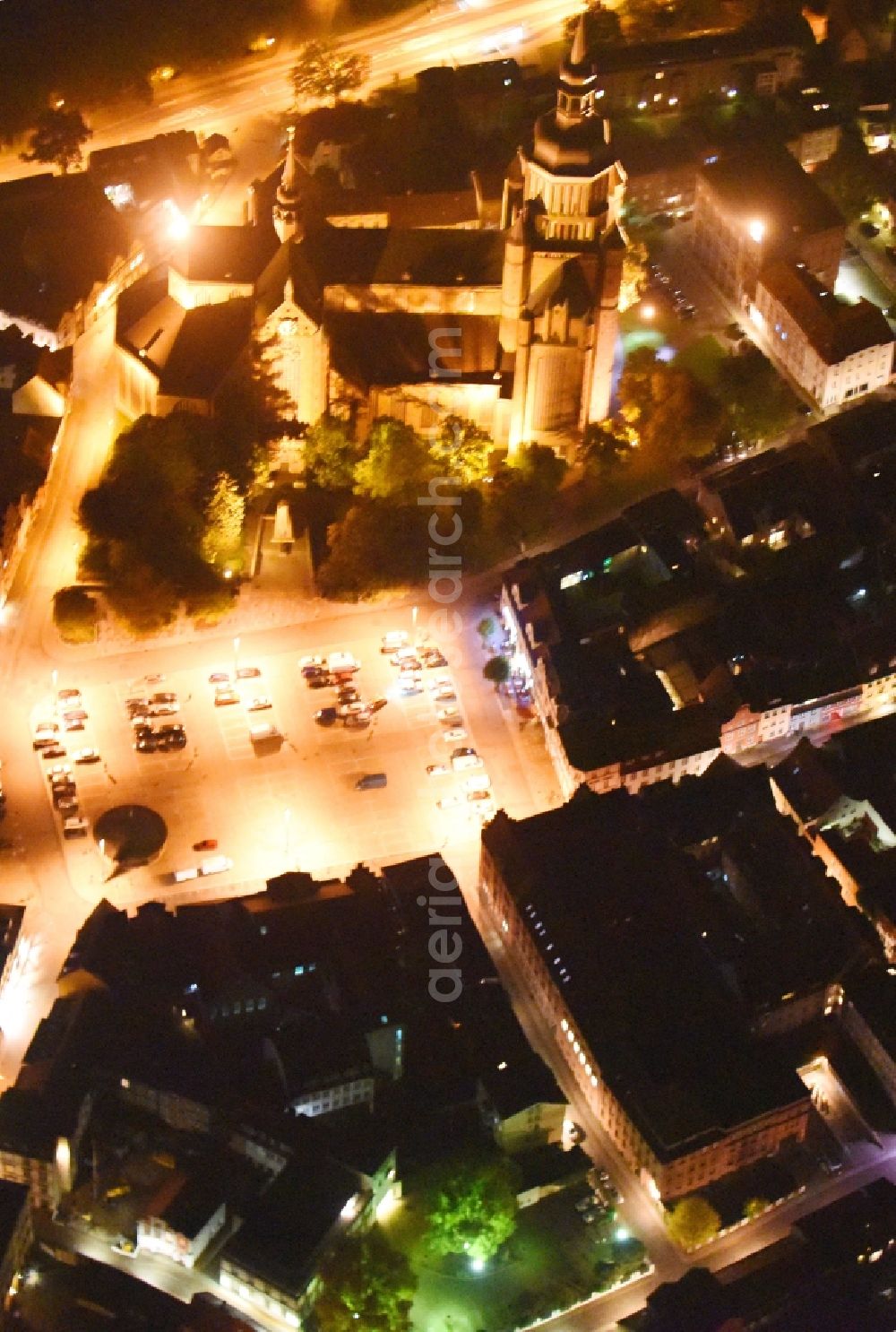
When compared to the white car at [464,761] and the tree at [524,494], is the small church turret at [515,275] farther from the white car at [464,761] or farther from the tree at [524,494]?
the white car at [464,761]

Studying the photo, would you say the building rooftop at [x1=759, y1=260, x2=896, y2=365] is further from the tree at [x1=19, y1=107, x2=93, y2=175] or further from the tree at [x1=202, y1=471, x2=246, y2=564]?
the tree at [x1=19, y1=107, x2=93, y2=175]

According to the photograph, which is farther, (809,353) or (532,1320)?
(809,353)

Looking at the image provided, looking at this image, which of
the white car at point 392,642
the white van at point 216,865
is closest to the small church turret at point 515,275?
the white car at point 392,642

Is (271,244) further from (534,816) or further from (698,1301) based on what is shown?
(698,1301)

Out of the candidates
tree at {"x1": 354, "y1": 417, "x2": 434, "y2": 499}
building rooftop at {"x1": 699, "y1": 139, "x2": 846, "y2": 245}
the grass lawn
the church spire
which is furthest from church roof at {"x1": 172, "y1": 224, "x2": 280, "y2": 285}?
the grass lawn

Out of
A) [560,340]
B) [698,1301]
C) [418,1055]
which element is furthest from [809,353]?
[698,1301]

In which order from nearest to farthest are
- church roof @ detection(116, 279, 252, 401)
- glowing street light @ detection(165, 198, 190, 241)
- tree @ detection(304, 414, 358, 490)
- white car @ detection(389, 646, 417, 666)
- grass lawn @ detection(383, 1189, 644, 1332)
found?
grass lawn @ detection(383, 1189, 644, 1332)
white car @ detection(389, 646, 417, 666)
church roof @ detection(116, 279, 252, 401)
tree @ detection(304, 414, 358, 490)
glowing street light @ detection(165, 198, 190, 241)

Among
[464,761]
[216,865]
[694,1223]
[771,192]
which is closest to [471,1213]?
[694,1223]
